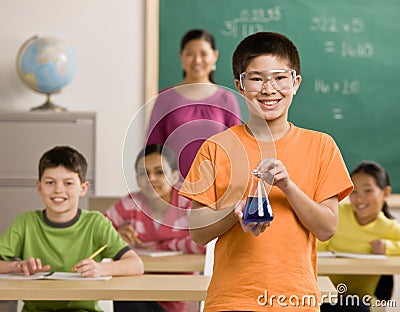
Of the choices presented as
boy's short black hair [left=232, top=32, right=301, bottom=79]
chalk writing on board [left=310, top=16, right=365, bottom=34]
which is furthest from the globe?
boy's short black hair [left=232, top=32, right=301, bottom=79]

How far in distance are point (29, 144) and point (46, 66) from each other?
1.49 ft

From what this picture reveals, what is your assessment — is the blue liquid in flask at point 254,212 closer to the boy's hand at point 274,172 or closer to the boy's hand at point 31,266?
the boy's hand at point 274,172

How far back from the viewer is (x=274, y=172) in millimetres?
1454

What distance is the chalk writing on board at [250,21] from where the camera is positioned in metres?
4.94

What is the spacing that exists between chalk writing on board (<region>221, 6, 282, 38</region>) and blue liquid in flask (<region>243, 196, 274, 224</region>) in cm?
356

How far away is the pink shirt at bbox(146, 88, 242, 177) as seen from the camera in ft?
5.40

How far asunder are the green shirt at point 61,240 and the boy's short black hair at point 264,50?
1.18 m

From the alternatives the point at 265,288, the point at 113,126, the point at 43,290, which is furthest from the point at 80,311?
the point at 113,126

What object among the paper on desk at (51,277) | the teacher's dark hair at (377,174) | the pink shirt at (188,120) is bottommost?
the paper on desk at (51,277)

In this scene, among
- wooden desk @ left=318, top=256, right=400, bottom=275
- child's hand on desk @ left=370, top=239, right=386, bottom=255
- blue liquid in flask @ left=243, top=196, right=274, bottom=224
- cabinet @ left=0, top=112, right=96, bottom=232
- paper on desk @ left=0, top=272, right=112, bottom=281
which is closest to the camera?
blue liquid in flask @ left=243, top=196, right=274, bottom=224

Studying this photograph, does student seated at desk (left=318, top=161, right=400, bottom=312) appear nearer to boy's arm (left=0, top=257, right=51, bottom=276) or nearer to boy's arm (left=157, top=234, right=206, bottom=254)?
boy's arm (left=157, top=234, right=206, bottom=254)

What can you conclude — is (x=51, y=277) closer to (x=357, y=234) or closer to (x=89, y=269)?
(x=89, y=269)

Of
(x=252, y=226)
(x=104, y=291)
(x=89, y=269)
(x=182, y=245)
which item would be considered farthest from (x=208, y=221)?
(x=182, y=245)

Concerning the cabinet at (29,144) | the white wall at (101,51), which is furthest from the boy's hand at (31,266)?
the white wall at (101,51)
